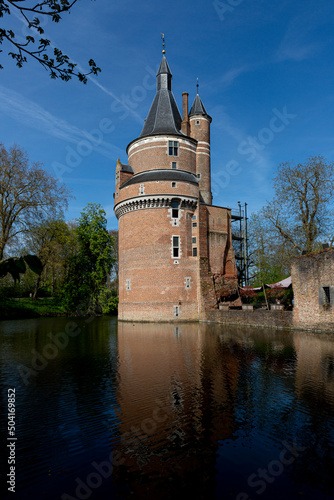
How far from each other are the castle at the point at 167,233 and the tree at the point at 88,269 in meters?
10.2

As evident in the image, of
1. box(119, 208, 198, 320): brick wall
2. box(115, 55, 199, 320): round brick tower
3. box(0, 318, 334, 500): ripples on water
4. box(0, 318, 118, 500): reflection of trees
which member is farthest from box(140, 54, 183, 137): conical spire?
box(0, 318, 334, 500): ripples on water

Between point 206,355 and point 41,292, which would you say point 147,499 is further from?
point 41,292

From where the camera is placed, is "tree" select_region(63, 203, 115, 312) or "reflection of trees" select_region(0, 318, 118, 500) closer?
"reflection of trees" select_region(0, 318, 118, 500)

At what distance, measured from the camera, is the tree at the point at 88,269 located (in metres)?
43.3

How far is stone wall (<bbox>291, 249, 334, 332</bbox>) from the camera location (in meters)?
19.9

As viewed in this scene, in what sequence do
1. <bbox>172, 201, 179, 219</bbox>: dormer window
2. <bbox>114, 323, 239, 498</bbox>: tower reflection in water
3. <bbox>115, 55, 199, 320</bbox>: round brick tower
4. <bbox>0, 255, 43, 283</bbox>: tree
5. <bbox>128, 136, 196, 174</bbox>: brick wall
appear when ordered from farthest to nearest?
<bbox>128, 136, 196, 174</bbox>: brick wall → <bbox>172, 201, 179, 219</bbox>: dormer window → <bbox>115, 55, 199, 320</bbox>: round brick tower → <bbox>114, 323, 239, 498</bbox>: tower reflection in water → <bbox>0, 255, 43, 283</bbox>: tree

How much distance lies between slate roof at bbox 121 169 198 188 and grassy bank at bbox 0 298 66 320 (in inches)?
791

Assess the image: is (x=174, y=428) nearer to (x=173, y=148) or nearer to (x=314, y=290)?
(x=314, y=290)

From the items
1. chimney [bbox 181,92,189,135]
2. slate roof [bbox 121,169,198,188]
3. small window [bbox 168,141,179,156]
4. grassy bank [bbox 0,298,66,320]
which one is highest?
chimney [bbox 181,92,189,135]

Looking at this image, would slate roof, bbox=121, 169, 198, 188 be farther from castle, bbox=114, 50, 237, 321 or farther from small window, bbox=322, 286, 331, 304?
small window, bbox=322, 286, 331, 304

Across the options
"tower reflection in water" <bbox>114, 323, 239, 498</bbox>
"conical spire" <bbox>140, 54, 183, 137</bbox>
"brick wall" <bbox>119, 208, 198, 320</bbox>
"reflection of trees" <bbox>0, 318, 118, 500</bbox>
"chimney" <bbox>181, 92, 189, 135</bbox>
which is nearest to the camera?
"tower reflection in water" <bbox>114, 323, 239, 498</bbox>

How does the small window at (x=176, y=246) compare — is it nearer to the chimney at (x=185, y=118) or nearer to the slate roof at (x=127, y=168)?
the slate roof at (x=127, y=168)

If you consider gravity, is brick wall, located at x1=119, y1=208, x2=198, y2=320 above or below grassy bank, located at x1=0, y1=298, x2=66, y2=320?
above

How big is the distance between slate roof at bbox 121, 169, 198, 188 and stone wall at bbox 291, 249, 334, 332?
528 inches
